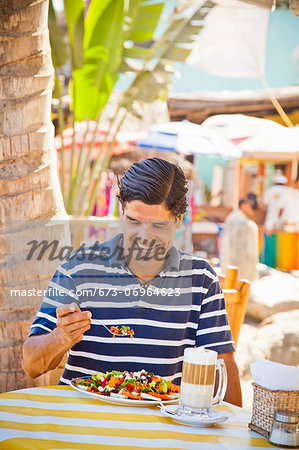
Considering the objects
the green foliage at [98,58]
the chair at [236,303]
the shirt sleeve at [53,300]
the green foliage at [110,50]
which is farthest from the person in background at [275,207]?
the shirt sleeve at [53,300]

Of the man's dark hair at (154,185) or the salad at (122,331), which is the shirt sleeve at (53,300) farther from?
the man's dark hair at (154,185)

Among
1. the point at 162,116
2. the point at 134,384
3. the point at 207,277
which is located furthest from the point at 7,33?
the point at 162,116

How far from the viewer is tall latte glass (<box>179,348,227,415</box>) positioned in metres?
1.44

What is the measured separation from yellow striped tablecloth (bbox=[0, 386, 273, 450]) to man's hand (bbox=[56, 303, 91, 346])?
0.18 metres

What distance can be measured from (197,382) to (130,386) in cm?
22

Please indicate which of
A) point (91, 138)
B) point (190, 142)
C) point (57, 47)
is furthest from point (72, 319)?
point (91, 138)

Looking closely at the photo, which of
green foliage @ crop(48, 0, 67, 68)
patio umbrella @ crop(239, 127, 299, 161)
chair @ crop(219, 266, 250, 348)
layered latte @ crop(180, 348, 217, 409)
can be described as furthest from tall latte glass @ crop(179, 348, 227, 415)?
patio umbrella @ crop(239, 127, 299, 161)

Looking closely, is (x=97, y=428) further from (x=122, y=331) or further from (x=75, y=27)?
(x=75, y=27)

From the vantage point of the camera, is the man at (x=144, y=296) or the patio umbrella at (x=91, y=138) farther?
the patio umbrella at (x=91, y=138)

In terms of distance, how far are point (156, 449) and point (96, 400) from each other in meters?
0.34

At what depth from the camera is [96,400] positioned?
5.04 ft

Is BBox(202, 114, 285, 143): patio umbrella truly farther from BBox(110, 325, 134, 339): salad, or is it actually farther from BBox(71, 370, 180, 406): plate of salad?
BBox(71, 370, 180, 406): plate of salad

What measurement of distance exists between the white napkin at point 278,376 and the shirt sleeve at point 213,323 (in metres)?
0.47

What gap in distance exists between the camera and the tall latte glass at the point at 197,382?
1.44 meters
